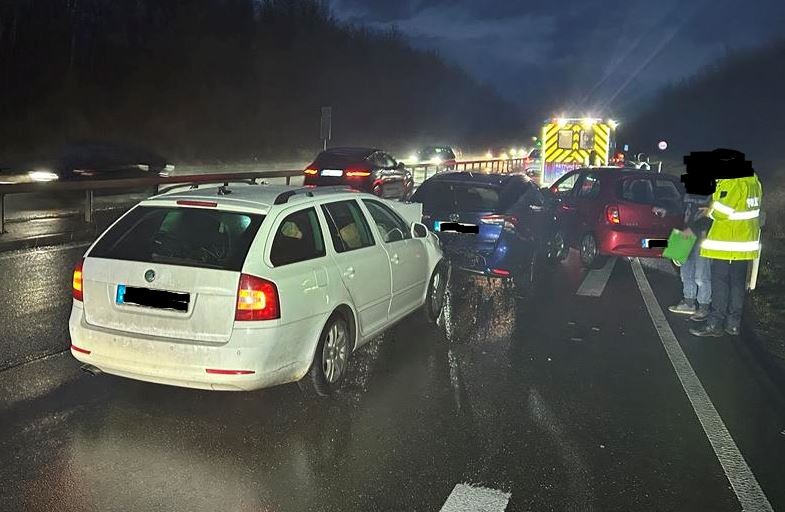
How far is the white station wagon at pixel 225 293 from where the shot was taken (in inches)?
185

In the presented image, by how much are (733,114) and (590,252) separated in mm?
63356

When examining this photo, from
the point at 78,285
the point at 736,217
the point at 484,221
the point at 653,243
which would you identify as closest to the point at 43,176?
the point at 484,221

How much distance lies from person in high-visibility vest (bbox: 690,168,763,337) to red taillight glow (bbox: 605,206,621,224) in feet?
12.0

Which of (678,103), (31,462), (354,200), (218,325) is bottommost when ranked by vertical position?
(31,462)

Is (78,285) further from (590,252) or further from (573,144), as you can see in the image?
(573,144)

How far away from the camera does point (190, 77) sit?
53.4 m

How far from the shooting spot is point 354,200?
20.7 feet

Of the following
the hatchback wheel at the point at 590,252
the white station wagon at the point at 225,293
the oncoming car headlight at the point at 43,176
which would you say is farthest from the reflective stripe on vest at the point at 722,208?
the oncoming car headlight at the point at 43,176

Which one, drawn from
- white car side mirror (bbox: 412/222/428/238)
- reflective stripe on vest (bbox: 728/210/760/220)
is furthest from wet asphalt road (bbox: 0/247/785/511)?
reflective stripe on vest (bbox: 728/210/760/220)

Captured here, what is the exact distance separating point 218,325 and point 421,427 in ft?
4.80

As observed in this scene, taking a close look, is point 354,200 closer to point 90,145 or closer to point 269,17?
point 90,145

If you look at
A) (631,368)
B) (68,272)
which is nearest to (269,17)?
(68,272)

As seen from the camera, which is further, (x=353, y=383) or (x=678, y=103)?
(x=678, y=103)

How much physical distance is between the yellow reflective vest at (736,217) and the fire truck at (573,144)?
13.8m
